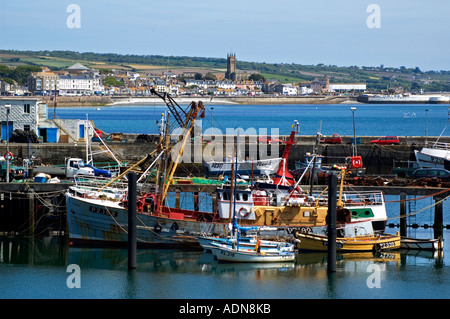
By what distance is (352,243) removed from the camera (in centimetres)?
3519

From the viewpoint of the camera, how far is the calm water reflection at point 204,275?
98.5 ft

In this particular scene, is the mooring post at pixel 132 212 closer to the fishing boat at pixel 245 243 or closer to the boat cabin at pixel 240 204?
the fishing boat at pixel 245 243

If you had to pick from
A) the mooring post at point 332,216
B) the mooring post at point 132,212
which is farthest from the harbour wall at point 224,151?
the mooring post at point 332,216

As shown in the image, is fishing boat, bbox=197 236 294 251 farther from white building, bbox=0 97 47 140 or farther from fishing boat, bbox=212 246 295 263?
white building, bbox=0 97 47 140

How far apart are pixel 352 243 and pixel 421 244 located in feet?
11.0

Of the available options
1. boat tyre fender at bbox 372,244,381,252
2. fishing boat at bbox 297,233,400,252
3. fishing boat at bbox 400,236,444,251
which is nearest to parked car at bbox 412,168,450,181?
fishing boat at bbox 400,236,444,251

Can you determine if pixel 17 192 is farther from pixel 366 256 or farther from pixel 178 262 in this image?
pixel 366 256

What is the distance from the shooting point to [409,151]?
2192 inches

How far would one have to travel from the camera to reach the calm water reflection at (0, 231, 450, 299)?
3002cm

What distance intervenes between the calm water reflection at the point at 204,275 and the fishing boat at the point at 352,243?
12.1 inches

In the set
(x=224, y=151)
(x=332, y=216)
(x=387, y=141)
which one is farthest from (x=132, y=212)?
(x=387, y=141)

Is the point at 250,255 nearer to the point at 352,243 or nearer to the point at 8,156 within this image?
the point at 352,243

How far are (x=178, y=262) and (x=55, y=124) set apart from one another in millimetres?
27936

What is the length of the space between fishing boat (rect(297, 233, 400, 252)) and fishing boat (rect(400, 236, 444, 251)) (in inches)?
26.0
